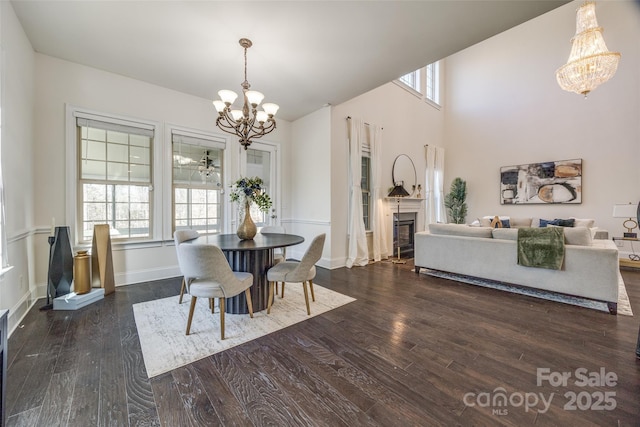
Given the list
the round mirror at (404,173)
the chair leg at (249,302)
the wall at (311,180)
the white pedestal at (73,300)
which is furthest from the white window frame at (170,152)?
the round mirror at (404,173)

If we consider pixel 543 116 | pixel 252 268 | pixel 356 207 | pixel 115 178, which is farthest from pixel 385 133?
pixel 115 178

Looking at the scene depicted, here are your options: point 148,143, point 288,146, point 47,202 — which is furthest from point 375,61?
point 47,202

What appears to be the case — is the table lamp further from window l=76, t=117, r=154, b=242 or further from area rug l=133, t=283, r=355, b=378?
window l=76, t=117, r=154, b=242

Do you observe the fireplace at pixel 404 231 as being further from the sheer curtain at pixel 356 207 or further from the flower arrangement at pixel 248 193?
the flower arrangement at pixel 248 193

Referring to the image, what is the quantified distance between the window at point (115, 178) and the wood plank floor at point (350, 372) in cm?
130

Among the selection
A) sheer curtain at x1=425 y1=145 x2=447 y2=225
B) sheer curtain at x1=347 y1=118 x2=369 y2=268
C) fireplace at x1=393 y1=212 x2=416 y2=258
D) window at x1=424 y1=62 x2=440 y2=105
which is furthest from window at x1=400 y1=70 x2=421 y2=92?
fireplace at x1=393 y1=212 x2=416 y2=258

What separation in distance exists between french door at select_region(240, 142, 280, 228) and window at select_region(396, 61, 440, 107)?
3.53 meters

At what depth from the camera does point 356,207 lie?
4719 mm

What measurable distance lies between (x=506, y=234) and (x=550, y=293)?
890 millimetres

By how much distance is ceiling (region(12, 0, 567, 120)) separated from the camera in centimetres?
225

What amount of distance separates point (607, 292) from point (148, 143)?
606 cm

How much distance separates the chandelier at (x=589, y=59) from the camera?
3920mm

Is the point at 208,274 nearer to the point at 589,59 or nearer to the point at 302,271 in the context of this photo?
the point at 302,271

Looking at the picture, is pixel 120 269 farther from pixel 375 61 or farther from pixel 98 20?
pixel 375 61
